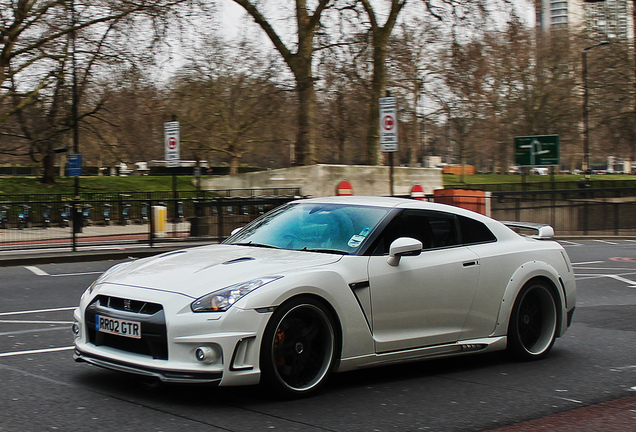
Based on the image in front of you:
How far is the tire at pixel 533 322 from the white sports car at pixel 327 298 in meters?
0.01

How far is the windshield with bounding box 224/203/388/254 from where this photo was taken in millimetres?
6023

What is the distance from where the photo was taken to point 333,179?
28844 millimetres

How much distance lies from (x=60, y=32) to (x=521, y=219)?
17512 mm

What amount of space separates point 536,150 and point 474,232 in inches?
1013

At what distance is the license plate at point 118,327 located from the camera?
16.6 ft

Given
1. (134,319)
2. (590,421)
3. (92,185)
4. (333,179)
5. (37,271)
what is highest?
(333,179)

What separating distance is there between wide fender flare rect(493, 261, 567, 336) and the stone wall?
2110 centimetres

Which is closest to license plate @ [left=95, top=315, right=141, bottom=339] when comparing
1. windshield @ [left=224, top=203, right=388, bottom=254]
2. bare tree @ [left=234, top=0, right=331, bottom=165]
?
windshield @ [left=224, top=203, right=388, bottom=254]

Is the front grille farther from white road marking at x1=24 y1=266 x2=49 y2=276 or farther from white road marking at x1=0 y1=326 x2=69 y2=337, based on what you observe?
white road marking at x1=24 y1=266 x2=49 y2=276

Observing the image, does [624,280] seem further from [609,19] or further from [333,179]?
[609,19]

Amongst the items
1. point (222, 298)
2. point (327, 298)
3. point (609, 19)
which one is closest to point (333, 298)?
point (327, 298)

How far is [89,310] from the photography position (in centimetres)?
542

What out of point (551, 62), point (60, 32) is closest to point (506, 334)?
point (60, 32)

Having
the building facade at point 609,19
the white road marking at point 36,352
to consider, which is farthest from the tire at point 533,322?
the building facade at point 609,19
